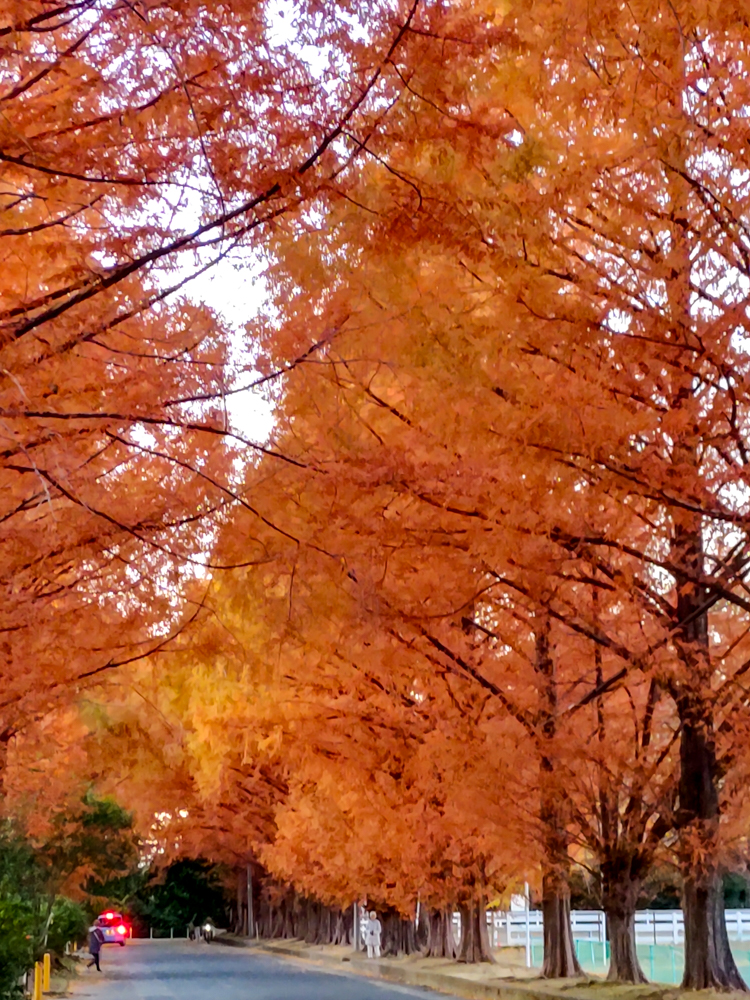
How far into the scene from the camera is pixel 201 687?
23.9m

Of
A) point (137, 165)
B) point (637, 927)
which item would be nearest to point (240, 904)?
point (637, 927)

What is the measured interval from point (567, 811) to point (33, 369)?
41.3 feet

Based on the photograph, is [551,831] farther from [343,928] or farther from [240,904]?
[240,904]

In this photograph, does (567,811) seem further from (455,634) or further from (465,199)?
(465,199)

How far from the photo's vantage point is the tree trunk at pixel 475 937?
91.6 feet

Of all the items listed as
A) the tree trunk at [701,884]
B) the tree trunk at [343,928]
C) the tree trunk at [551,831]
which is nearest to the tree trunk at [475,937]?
the tree trunk at [551,831]

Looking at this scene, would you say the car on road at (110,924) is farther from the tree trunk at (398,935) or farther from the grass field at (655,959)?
the grass field at (655,959)

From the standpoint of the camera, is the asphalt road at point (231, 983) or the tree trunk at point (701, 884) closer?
the tree trunk at point (701, 884)

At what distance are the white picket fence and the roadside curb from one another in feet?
15.4

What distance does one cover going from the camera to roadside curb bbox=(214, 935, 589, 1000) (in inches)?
718

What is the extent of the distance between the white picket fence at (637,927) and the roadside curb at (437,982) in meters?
4.70

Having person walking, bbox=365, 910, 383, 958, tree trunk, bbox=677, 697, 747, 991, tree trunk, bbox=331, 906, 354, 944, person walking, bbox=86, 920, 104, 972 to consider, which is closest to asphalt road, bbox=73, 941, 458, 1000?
person walking, bbox=86, 920, 104, 972

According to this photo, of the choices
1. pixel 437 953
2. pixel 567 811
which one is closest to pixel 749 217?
pixel 567 811

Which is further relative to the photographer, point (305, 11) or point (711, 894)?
point (711, 894)
